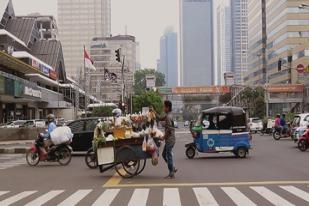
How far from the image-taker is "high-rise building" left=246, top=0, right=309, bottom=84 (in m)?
107

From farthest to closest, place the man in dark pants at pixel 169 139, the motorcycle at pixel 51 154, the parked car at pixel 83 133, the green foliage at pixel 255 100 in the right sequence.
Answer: the green foliage at pixel 255 100 < the parked car at pixel 83 133 < the motorcycle at pixel 51 154 < the man in dark pants at pixel 169 139

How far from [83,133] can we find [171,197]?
13296mm

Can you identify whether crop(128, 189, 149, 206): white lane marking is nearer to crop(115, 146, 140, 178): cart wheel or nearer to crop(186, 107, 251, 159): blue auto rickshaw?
crop(115, 146, 140, 178): cart wheel

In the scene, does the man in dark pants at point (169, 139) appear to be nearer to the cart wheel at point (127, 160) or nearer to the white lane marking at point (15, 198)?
the cart wheel at point (127, 160)

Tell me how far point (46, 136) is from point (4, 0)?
55419 millimetres

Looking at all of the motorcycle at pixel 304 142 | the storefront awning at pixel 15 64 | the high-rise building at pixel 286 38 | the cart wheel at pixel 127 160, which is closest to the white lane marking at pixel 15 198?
the cart wheel at pixel 127 160

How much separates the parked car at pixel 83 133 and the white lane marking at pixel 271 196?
41.2 feet

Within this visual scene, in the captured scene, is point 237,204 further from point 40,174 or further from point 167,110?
point 40,174

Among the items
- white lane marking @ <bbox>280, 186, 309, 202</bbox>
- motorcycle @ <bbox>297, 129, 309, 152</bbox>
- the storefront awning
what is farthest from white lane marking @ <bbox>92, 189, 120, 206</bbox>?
the storefront awning

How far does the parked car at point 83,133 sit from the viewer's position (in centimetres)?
2369

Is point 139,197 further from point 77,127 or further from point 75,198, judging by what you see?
point 77,127

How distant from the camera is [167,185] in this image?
12859 millimetres

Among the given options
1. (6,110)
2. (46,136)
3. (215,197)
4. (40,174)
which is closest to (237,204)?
(215,197)

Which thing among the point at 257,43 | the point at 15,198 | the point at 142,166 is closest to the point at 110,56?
the point at 257,43
